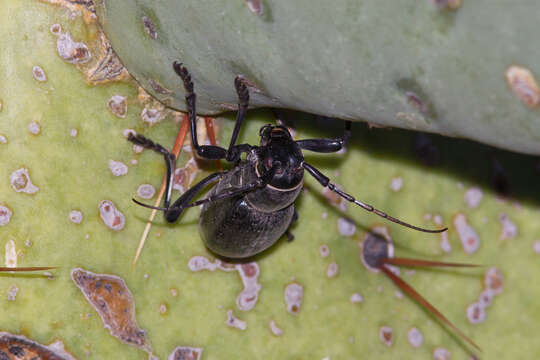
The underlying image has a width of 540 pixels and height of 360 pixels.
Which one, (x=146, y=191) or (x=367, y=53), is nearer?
(x=367, y=53)

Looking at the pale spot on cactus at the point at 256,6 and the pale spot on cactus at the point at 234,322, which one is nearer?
the pale spot on cactus at the point at 256,6

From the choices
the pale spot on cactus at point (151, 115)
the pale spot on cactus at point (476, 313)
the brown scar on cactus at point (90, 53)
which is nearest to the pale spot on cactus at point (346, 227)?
the pale spot on cactus at point (476, 313)

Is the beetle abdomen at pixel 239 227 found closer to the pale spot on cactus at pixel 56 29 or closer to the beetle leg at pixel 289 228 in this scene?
the beetle leg at pixel 289 228

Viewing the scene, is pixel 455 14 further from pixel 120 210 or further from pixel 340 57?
pixel 120 210

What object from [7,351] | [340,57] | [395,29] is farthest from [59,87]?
[395,29]

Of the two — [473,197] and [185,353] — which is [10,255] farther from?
[473,197]

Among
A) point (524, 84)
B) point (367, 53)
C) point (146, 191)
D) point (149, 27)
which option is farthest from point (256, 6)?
point (146, 191)
